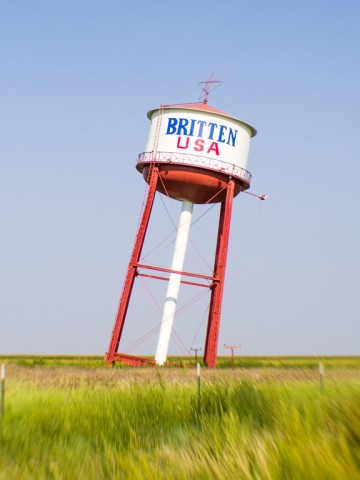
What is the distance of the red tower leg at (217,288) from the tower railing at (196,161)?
0.63 metres

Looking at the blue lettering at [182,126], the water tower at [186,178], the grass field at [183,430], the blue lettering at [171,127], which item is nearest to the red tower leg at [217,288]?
the water tower at [186,178]

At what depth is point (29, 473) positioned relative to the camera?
9883 mm

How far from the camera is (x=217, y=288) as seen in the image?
115 feet

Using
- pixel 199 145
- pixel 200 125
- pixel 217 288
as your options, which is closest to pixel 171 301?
pixel 217 288

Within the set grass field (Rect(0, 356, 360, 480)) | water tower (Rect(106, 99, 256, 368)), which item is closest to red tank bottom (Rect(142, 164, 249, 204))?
water tower (Rect(106, 99, 256, 368))

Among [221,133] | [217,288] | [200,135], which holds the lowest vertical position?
[217,288]

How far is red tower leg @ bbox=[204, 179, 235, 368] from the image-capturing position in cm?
3488

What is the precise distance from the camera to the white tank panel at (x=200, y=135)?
1369 inches

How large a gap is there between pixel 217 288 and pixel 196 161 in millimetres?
5885

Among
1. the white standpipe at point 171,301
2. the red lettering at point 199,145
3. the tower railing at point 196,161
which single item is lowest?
the white standpipe at point 171,301

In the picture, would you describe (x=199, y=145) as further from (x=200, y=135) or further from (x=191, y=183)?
(x=191, y=183)

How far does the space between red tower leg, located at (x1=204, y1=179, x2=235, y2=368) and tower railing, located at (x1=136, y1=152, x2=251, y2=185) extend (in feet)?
2.07

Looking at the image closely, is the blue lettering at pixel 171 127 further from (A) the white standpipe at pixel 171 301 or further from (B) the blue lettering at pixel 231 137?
(A) the white standpipe at pixel 171 301

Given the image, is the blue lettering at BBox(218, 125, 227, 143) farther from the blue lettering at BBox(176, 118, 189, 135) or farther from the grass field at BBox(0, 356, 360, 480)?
the grass field at BBox(0, 356, 360, 480)
